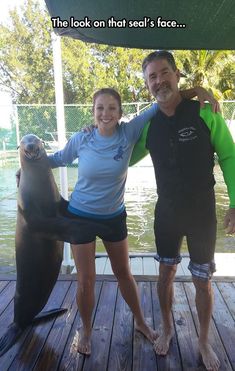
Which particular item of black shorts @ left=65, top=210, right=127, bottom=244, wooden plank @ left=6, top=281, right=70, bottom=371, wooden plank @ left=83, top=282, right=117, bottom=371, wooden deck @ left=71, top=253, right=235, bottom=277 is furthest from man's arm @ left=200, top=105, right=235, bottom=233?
wooden deck @ left=71, top=253, right=235, bottom=277

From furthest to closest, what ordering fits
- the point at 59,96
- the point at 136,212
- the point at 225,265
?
the point at 136,212 → the point at 225,265 → the point at 59,96

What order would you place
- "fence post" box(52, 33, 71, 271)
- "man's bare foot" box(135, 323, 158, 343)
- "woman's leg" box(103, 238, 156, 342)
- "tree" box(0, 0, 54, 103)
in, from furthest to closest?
"tree" box(0, 0, 54, 103), "fence post" box(52, 33, 71, 271), "man's bare foot" box(135, 323, 158, 343), "woman's leg" box(103, 238, 156, 342)

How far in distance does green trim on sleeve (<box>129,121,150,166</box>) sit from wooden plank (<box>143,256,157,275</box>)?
1958mm

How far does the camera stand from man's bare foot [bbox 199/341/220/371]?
2.40m

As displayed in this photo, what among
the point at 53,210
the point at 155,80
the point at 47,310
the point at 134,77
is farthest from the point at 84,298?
the point at 134,77

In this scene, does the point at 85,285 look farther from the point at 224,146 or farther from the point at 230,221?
the point at 224,146

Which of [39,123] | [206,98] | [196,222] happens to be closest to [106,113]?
[206,98]

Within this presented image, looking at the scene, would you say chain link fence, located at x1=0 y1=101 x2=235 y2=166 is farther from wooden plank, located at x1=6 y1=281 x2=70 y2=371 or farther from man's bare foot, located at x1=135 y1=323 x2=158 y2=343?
man's bare foot, located at x1=135 y1=323 x2=158 y2=343

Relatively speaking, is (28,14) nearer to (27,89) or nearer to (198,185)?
(27,89)

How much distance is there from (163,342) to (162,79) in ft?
5.99

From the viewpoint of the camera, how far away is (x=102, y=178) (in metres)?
2.38

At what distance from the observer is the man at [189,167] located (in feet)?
7.41

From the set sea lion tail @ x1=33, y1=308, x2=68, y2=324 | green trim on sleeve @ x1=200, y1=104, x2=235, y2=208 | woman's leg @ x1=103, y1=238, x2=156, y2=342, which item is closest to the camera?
green trim on sleeve @ x1=200, y1=104, x2=235, y2=208

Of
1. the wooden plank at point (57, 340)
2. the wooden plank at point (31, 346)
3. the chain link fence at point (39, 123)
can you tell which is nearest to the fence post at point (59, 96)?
the wooden plank at point (57, 340)
